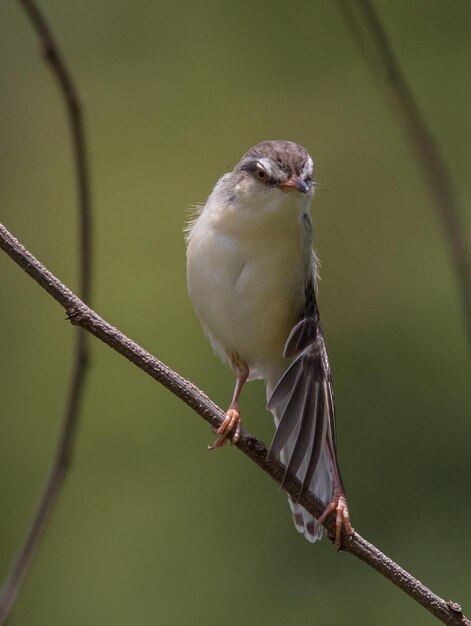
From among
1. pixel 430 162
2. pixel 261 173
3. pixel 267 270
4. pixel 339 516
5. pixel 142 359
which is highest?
pixel 430 162

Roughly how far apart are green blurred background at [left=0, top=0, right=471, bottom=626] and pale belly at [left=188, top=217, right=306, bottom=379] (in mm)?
1638

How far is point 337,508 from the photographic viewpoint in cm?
318

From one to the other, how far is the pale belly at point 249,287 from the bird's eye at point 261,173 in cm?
22

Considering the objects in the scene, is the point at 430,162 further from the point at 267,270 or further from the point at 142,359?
the point at 267,270

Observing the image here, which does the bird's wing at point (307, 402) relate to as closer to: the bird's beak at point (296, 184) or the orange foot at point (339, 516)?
the orange foot at point (339, 516)

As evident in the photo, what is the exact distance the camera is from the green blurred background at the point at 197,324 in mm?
5797

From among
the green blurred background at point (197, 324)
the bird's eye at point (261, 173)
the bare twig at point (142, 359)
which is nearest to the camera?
the bare twig at point (142, 359)

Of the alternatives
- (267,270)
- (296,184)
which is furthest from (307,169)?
(267,270)

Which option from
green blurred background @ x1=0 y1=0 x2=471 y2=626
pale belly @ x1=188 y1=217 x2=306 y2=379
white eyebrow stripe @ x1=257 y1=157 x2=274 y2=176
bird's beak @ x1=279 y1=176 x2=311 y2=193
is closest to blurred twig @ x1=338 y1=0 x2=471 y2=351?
bird's beak @ x1=279 y1=176 x2=311 y2=193

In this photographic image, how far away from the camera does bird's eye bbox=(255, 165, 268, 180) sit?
362 cm

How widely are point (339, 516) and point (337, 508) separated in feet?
0.16

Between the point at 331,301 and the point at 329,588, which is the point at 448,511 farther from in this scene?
the point at 331,301


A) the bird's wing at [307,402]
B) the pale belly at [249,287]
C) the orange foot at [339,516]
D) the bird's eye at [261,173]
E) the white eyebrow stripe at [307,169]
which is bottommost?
the orange foot at [339,516]

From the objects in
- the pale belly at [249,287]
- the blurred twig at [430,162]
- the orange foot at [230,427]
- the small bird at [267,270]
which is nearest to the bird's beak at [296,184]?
the small bird at [267,270]
